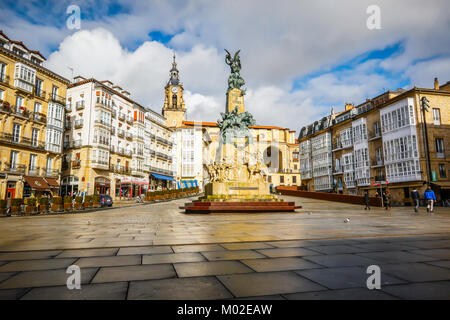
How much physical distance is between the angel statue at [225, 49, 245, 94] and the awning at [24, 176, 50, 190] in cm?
2542

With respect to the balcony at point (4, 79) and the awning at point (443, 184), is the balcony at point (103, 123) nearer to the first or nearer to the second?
the balcony at point (4, 79)

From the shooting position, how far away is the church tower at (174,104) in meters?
81.6

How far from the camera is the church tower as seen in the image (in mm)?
Result: 81625

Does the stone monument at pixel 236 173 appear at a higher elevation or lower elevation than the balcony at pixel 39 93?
lower

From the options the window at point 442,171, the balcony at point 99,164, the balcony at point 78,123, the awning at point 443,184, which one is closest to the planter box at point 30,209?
the balcony at point 99,164

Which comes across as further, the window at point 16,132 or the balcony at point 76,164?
the balcony at point 76,164

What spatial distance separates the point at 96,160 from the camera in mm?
43000

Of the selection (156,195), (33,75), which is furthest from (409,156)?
(33,75)

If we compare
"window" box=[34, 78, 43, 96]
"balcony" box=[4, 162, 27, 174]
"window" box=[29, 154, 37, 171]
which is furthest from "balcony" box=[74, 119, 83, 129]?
"balcony" box=[4, 162, 27, 174]

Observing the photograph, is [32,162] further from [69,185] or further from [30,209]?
[30,209]

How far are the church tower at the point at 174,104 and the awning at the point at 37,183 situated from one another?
4860 centimetres

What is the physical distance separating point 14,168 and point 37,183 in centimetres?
297

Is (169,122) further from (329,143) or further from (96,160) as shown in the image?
(329,143)

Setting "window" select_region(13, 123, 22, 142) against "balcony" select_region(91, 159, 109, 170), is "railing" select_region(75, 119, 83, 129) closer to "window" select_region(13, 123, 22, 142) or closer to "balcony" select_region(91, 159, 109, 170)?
"balcony" select_region(91, 159, 109, 170)
